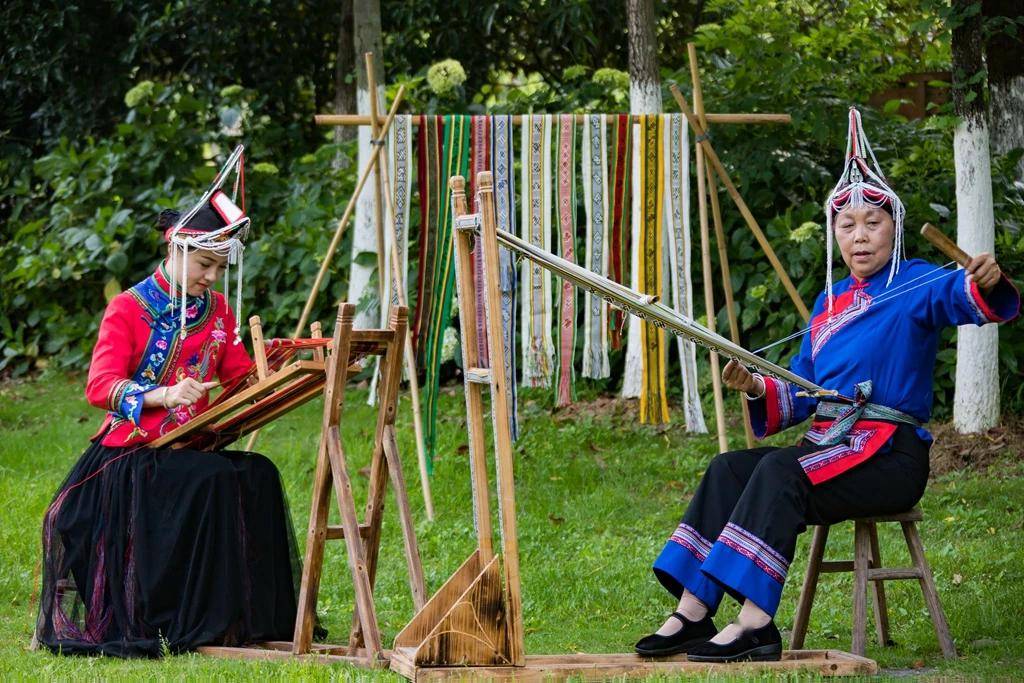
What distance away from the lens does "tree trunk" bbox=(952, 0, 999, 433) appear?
6.32 meters

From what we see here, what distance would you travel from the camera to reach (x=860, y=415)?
13.0 ft

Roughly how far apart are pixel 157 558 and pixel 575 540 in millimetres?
2284

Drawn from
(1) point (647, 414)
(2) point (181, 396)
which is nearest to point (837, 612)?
(1) point (647, 414)

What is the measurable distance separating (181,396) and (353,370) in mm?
587

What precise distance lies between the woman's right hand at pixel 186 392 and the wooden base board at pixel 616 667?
1.23 metres

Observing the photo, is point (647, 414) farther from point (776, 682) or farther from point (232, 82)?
point (232, 82)

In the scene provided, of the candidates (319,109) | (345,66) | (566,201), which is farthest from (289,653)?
(319,109)

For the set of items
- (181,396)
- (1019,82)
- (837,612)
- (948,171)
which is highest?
(1019,82)

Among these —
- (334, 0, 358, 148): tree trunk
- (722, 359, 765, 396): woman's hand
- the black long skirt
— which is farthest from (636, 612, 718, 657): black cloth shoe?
(334, 0, 358, 148): tree trunk

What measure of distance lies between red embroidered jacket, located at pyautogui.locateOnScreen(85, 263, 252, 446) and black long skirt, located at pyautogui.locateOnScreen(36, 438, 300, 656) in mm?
118

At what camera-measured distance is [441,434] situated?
7.50 m

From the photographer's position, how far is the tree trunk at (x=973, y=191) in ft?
20.7

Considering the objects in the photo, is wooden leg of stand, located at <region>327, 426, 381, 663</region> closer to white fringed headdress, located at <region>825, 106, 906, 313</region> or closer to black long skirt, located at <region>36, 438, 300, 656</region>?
black long skirt, located at <region>36, 438, 300, 656</region>

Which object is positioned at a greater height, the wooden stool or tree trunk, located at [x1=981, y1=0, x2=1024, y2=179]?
tree trunk, located at [x1=981, y1=0, x2=1024, y2=179]
